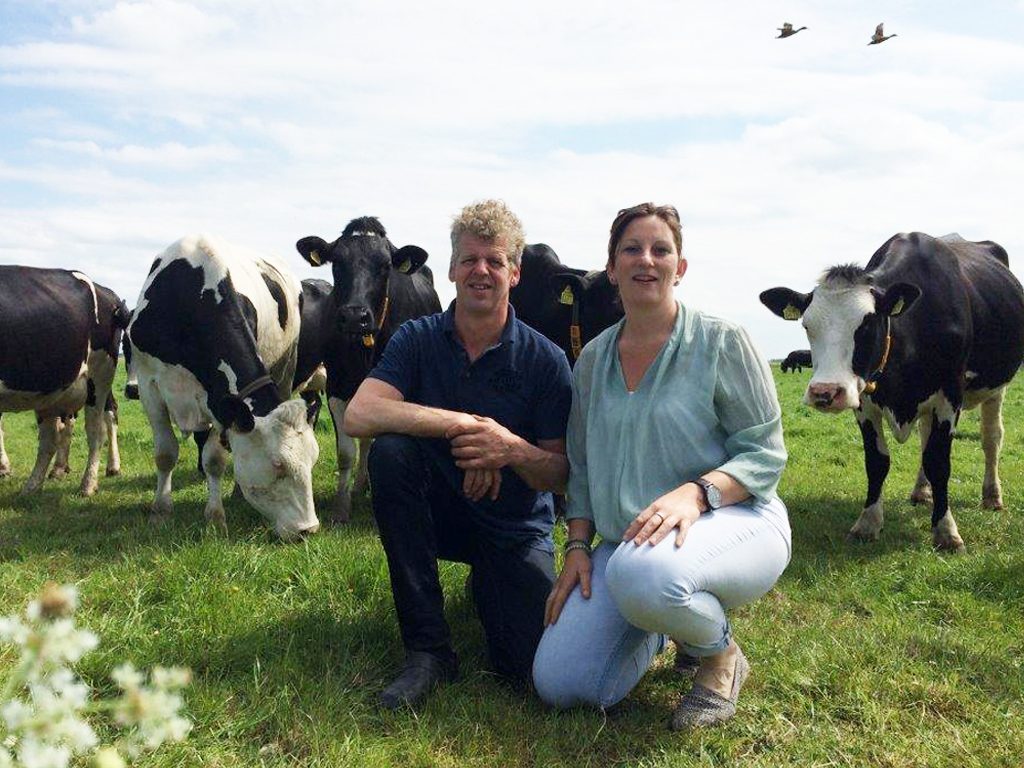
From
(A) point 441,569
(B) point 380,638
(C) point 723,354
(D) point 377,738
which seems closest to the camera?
(D) point 377,738

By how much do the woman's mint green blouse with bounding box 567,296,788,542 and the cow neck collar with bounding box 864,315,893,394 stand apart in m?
3.10

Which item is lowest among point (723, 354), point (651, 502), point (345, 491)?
point (345, 491)

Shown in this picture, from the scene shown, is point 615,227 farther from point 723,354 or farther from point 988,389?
point 988,389

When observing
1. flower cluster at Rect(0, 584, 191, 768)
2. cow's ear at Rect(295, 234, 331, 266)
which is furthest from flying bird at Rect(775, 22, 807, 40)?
flower cluster at Rect(0, 584, 191, 768)

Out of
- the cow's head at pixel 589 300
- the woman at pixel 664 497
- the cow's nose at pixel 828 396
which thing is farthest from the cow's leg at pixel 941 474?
the woman at pixel 664 497

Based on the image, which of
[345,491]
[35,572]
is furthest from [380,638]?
[345,491]

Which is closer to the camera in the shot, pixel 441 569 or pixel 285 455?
pixel 441 569

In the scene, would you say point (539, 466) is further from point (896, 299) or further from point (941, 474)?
point (941, 474)

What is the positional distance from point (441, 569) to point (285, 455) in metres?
1.92

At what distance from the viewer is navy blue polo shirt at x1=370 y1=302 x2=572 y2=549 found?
13.3 ft

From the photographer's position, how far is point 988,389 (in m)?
8.26

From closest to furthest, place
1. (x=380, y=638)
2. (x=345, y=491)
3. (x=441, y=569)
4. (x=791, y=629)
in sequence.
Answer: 1. (x=380, y=638)
2. (x=791, y=629)
3. (x=441, y=569)
4. (x=345, y=491)

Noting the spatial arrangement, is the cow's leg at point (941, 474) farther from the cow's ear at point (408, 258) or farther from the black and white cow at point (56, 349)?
the black and white cow at point (56, 349)

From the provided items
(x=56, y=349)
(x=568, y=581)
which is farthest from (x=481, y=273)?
(x=56, y=349)
